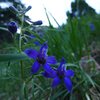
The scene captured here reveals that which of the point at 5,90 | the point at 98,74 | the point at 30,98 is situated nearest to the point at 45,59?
the point at 30,98

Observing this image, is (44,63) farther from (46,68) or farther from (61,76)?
(61,76)

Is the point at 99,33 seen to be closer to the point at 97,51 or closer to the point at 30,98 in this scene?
the point at 97,51

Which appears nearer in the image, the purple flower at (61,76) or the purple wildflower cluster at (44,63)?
the purple wildflower cluster at (44,63)

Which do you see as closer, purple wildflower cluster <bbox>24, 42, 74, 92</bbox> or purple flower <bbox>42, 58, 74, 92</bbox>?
purple wildflower cluster <bbox>24, 42, 74, 92</bbox>

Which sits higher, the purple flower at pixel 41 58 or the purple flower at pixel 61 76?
the purple flower at pixel 41 58

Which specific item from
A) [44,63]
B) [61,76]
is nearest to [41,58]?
[44,63]

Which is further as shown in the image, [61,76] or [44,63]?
[61,76]

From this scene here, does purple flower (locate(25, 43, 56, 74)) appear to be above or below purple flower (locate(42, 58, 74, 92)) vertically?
above

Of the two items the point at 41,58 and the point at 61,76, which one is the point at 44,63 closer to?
the point at 41,58
